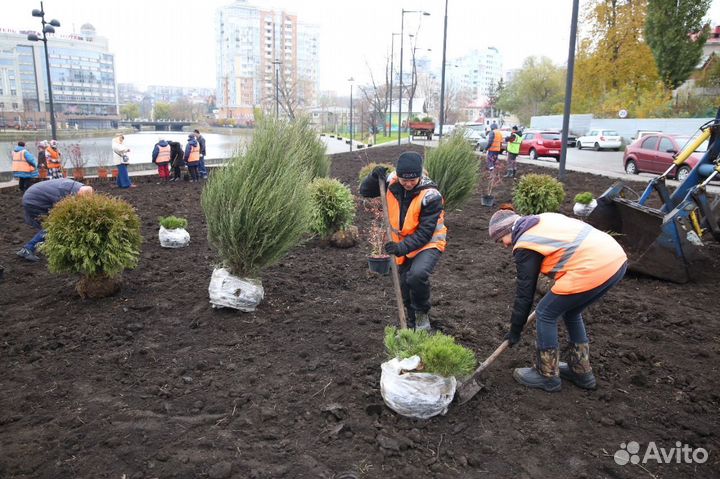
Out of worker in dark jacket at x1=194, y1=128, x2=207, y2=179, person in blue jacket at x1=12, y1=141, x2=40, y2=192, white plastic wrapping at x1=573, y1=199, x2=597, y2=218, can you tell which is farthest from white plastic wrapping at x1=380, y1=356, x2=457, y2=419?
worker in dark jacket at x1=194, y1=128, x2=207, y2=179

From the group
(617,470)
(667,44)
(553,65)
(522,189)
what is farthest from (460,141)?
(553,65)

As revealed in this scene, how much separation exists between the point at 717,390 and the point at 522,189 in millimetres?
5872

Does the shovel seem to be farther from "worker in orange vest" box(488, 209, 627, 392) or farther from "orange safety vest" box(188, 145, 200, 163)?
"orange safety vest" box(188, 145, 200, 163)

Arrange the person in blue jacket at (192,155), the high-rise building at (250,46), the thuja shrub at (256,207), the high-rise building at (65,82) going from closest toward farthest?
the thuja shrub at (256,207), the person in blue jacket at (192,155), the high-rise building at (65,82), the high-rise building at (250,46)

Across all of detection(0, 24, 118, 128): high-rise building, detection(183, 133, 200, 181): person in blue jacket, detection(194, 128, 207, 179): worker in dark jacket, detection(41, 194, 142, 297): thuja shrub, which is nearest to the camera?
detection(41, 194, 142, 297): thuja shrub

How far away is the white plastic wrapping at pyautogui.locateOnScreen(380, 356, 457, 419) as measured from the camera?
313 cm

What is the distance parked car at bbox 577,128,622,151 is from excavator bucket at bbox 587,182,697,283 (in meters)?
28.0

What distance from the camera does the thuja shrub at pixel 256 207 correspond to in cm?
477

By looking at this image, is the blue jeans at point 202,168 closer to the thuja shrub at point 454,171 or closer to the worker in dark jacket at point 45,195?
the thuja shrub at point 454,171

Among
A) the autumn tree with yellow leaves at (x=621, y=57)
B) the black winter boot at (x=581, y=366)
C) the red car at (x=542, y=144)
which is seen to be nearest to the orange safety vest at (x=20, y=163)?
the black winter boot at (x=581, y=366)

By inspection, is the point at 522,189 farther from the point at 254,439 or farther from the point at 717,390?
the point at 254,439

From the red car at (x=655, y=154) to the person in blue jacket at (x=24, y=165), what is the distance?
17.8m

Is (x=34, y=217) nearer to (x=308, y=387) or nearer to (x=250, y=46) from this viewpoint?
(x=308, y=387)

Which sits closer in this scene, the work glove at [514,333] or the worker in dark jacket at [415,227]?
the work glove at [514,333]
